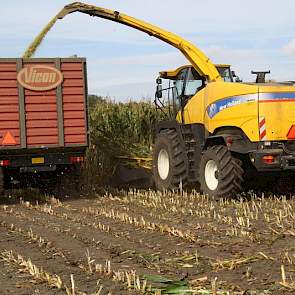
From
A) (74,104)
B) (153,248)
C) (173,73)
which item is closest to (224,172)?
(173,73)

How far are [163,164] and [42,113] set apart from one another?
236cm

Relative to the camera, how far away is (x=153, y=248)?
17.6 feet

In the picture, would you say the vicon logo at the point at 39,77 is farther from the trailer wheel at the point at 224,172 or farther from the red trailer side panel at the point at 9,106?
the trailer wheel at the point at 224,172

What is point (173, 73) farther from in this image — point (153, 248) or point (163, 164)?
point (153, 248)

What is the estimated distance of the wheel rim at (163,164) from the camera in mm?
9944

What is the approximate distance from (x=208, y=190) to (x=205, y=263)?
3920mm

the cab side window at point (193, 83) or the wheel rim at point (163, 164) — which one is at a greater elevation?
the cab side window at point (193, 83)

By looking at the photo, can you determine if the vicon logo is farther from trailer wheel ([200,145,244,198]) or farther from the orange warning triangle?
trailer wheel ([200,145,244,198])

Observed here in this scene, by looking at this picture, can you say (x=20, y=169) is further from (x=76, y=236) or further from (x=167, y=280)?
(x=167, y=280)

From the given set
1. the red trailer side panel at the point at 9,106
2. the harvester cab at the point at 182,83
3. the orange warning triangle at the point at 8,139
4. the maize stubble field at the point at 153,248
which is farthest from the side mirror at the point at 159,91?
the orange warning triangle at the point at 8,139

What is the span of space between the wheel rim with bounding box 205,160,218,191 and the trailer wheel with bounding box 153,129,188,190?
0.84 m

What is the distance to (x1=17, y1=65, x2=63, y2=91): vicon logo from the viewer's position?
8969 mm

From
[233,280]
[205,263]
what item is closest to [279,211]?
[205,263]

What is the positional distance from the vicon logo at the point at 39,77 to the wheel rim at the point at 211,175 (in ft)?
9.05
